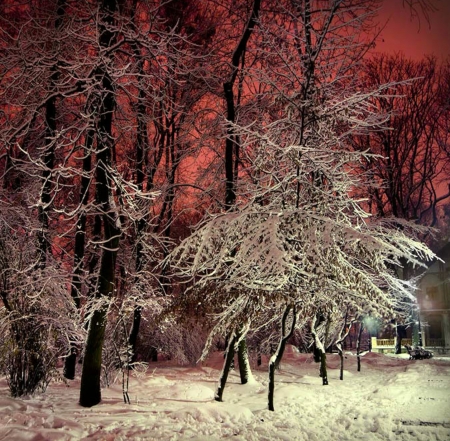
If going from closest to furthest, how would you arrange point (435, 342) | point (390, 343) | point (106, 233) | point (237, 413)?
point (237, 413)
point (106, 233)
point (390, 343)
point (435, 342)

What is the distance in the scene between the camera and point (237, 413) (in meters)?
8.52

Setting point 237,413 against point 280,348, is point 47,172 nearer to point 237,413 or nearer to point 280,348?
point 280,348

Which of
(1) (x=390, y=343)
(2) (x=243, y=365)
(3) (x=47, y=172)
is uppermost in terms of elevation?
(3) (x=47, y=172)

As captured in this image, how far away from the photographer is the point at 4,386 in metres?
10.3

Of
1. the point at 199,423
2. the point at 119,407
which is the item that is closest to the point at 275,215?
the point at 199,423

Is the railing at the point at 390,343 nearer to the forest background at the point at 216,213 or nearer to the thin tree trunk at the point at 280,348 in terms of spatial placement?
the forest background at the point at 216,213

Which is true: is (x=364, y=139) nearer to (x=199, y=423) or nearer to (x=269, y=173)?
(x=269, y=173)

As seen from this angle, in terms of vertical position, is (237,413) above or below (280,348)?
below

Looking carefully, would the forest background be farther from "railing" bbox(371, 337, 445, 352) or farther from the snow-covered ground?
"railing" bbox(371, 337, 445, 352)

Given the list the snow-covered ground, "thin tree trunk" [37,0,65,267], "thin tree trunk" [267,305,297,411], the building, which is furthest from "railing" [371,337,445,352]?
"thin tree trunk" [37,0,65,267]

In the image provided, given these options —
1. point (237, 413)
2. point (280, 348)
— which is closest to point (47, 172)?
point (280, 348)

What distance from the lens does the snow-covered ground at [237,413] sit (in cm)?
668

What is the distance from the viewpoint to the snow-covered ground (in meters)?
6.68

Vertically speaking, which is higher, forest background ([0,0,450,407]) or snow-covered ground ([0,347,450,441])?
forest background ([0,0,450,407])
